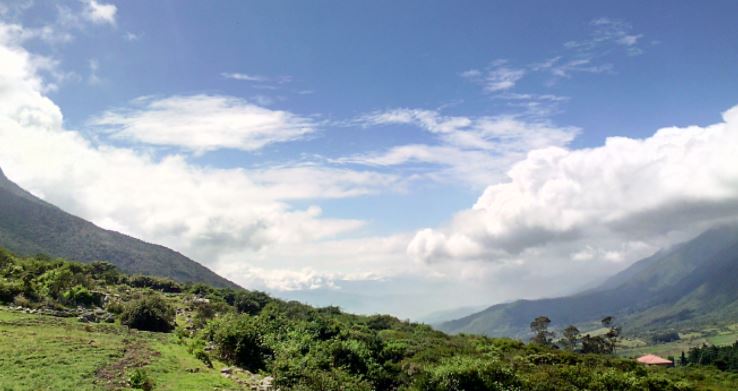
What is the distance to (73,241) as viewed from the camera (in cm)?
15950

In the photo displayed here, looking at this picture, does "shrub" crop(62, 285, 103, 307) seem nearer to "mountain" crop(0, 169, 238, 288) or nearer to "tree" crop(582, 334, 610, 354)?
"mountain" crop(0, 169, 238, 288)

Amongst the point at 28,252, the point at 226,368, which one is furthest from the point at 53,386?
the point at 28,252

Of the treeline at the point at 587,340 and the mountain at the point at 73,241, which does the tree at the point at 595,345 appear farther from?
the mountain at the point at 73,241

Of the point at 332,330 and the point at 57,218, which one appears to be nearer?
the point at 332,330

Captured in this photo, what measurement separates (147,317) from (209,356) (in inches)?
573

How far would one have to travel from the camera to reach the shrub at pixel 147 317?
49531 millimetres

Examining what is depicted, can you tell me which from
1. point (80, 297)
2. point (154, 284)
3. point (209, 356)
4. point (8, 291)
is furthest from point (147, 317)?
point (154, 284)

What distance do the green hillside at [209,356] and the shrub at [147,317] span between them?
0.35 ft

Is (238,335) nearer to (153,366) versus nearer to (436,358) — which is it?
(153,366)

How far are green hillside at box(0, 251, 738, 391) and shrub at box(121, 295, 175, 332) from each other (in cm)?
11

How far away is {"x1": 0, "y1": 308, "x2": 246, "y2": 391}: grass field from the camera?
25641 millimetres

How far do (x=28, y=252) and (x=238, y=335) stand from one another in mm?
123048

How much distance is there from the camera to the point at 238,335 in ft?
135

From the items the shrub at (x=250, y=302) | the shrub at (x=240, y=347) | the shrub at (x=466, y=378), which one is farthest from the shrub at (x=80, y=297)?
the shrub at (x=466, y=378)
